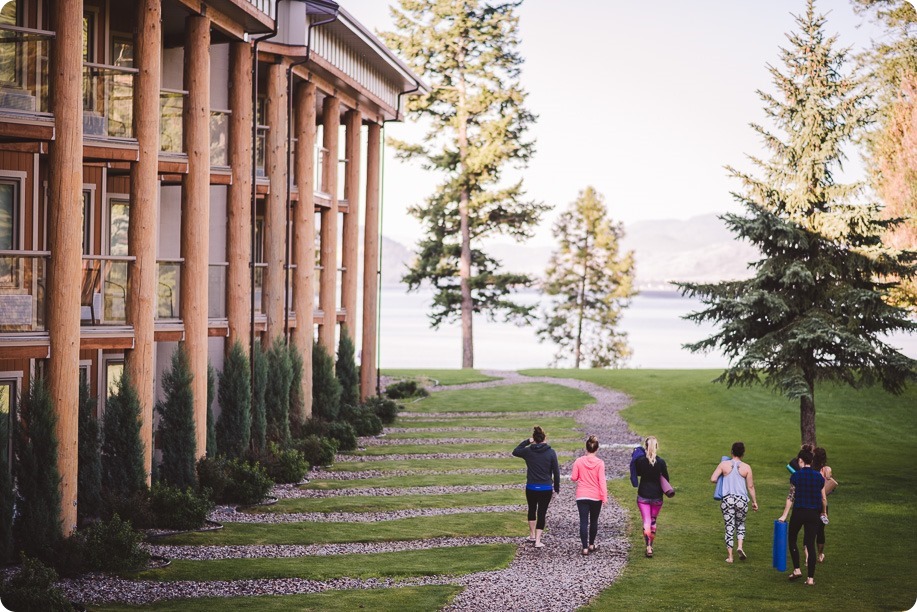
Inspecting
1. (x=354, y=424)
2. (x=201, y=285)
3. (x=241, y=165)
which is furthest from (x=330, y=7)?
(x=354, y=424)

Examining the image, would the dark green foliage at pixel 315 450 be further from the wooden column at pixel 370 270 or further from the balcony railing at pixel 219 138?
the wooden column at pixel 370 270

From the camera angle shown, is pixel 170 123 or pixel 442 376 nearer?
pixel 170 123

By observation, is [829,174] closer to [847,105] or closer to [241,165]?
[847,105]

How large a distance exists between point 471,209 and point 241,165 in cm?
3211

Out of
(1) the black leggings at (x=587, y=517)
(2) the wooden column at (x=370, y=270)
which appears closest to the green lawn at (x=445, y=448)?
(2) the wooden column at (x=370, y=270)

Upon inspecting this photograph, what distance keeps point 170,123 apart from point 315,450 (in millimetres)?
8332

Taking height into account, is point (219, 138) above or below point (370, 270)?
above

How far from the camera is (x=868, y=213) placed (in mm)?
23875

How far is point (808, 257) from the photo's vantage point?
81.6 feet

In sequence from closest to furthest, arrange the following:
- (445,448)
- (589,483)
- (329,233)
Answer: (589,483), (445,448), (329,233)

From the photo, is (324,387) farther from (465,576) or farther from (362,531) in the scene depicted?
(465,576)

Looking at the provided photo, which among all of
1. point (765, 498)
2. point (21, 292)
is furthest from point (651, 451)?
point (21, 292)

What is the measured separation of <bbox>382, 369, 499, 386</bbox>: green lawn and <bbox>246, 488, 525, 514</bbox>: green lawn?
2104 centimetres

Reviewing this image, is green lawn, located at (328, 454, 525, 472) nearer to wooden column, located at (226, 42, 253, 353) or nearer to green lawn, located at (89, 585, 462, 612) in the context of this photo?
wooden column, located at (226, 42, 253, 353)
